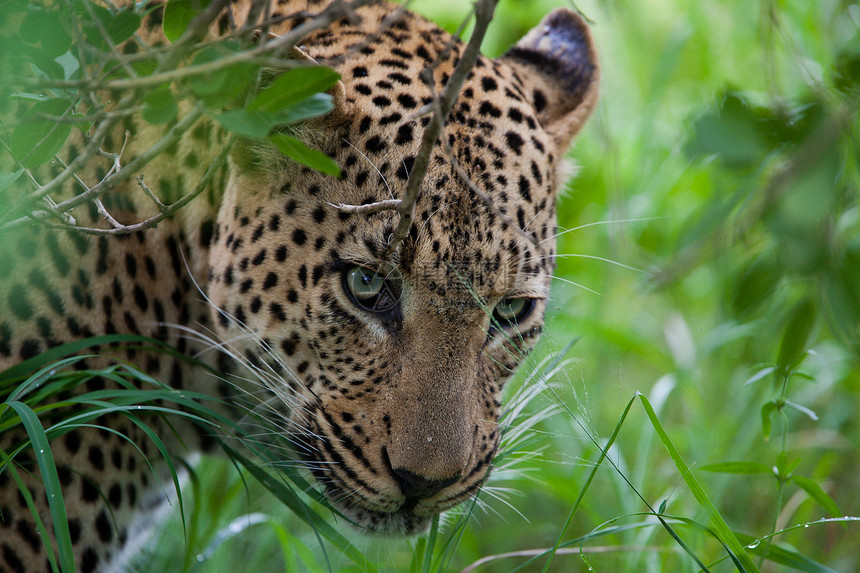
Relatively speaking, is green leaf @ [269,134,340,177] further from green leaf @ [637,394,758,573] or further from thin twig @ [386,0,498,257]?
green leaf @ [637,394,758,573]

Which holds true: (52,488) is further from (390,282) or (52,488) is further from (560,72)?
(560,72)

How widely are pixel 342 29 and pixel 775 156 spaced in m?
1.99

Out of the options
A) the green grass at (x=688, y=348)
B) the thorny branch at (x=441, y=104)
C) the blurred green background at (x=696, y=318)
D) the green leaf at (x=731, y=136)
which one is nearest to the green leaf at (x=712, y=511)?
the green grass at (x=688, y=348)

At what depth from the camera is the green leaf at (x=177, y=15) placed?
7.34 ft

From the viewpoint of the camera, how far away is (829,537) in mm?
4527

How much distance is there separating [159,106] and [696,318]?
4.93 metres

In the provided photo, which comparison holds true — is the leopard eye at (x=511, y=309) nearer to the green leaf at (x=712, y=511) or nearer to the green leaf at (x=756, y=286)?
the green leaf at (x=712, y=511)

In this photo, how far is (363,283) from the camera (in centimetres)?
289

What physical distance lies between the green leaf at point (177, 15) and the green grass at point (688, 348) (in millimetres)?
1343

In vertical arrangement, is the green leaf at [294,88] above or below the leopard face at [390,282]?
above

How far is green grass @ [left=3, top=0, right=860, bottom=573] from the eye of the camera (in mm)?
1561

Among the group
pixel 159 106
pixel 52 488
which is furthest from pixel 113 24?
pixel 52 488

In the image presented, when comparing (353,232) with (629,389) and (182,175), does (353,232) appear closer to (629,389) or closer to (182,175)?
(182,175)

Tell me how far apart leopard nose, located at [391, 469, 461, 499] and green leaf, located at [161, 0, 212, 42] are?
59.2 inches
